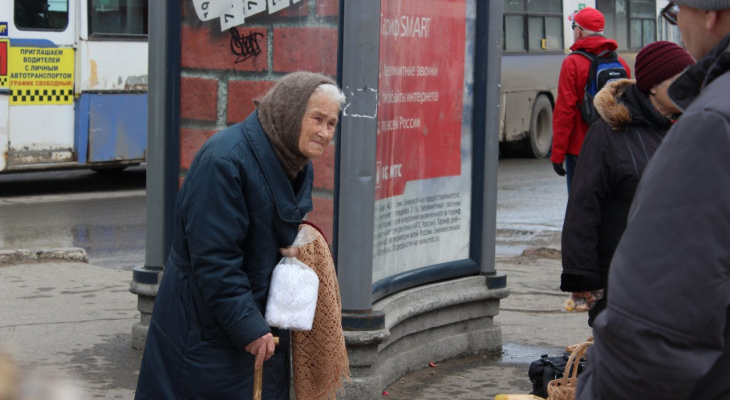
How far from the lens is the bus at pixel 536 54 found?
62.1ft

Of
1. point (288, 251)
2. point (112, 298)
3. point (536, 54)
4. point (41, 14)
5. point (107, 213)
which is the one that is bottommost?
point (112, 298)

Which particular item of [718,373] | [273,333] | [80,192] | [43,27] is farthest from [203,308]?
[80,192]

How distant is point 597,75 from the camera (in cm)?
831

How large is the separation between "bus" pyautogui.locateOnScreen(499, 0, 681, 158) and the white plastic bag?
49.8 feet

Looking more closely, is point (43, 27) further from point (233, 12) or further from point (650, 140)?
point (650, 140)

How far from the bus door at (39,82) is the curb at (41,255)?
172 inches

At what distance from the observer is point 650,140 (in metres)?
4.44

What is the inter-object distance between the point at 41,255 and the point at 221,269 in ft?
19.3

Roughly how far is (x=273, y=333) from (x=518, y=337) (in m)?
3.54

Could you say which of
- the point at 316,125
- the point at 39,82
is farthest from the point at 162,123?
the point at 39,82

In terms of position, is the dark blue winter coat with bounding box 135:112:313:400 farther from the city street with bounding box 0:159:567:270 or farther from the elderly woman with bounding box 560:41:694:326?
the city street with bounding box 0:159:567:270

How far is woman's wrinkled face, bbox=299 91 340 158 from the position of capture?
3592mm

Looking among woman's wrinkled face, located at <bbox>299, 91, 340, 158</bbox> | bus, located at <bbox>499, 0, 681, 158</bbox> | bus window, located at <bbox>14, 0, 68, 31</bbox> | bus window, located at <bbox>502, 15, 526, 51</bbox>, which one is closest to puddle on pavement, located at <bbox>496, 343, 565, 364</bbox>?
woman's wrinkled face, located at <bbox>299, 91, 340, 158</bbox>

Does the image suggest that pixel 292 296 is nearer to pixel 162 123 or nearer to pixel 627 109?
pixel 627 109
